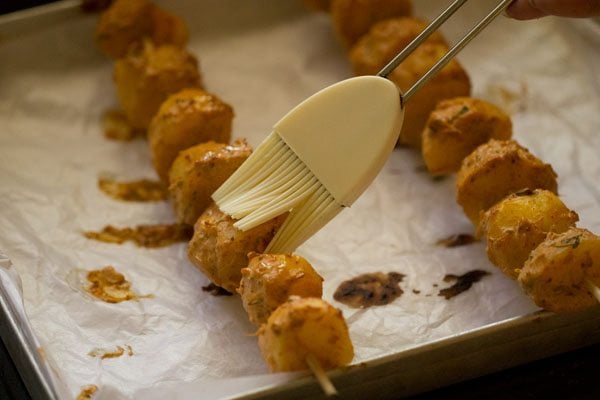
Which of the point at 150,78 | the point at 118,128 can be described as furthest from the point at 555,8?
the point at 118,128

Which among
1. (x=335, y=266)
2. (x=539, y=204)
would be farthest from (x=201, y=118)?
(x=539, y=204)

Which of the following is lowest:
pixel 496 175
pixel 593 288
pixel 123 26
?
pixel 593 288

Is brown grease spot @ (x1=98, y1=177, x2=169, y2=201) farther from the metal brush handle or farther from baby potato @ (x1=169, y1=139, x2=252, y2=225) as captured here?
the metal brush handle

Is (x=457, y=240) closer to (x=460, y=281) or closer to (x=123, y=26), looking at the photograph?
(x=460, y=281)

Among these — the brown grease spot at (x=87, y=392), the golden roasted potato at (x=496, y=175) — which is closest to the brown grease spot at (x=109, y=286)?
the brown grease spot at (x=87, y=392)

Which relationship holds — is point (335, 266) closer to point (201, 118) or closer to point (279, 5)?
point (201, 118)

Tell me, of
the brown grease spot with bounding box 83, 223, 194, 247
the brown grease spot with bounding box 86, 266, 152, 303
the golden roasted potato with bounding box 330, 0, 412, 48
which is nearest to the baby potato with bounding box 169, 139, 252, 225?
the brown grease spot with bounding box 83, 223, 194, 247
